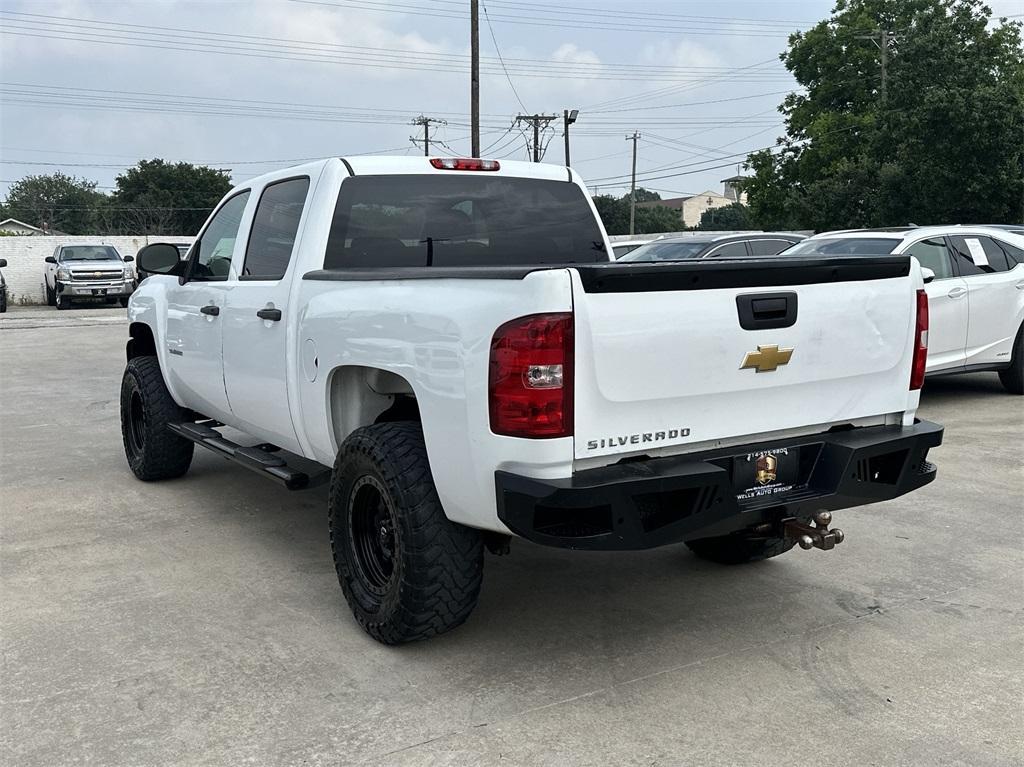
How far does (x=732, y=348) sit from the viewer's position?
3402 millimetres

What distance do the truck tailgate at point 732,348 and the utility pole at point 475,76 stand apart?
23.8 m

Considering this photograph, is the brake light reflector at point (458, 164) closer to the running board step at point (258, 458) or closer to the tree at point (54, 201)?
the running board step at point (258, 458)

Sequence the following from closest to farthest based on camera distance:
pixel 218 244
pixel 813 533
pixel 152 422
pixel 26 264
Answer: pixel 813 533 < pixel 218 244 < pixel 152 422 < pixel 26 264

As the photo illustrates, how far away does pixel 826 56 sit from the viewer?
46.2 metres

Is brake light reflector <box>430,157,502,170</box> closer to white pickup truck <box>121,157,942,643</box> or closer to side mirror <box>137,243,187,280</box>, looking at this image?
white pickup truck <box>121,157,942,643</box>

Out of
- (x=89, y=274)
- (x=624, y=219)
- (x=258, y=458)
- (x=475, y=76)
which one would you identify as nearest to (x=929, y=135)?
(x=475, y=76)

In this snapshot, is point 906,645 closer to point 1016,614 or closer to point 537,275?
point 1016,614

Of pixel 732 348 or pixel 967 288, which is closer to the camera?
A: pixel 732 348

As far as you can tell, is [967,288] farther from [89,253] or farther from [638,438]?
[89,253]

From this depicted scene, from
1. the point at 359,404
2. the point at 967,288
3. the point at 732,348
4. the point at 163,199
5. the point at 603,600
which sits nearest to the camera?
the point at 732,348

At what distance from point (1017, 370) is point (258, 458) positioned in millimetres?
7757

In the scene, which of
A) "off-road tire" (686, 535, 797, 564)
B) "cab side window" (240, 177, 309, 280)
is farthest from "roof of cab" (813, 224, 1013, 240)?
"cab side window" (240, 177, 309, 280)

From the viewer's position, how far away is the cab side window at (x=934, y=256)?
905 cm

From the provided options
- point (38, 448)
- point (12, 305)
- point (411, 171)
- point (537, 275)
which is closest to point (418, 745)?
point (537, 275)
